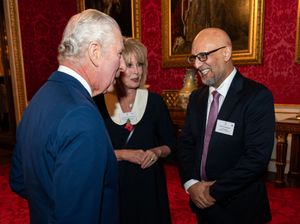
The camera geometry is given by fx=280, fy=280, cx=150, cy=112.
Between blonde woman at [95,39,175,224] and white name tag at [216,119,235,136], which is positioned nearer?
white name tag at [216,119,235,136]

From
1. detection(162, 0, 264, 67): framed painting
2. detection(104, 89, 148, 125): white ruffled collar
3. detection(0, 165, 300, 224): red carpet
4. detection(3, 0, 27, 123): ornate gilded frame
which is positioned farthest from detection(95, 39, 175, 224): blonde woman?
detection(3, 0, 27, 123): ornate gilded frame

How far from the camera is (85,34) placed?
1.04 m

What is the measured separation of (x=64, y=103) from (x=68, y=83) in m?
0.12

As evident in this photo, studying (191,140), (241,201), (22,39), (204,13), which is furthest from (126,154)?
(22,39)

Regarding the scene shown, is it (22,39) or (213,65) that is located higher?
(22,39)

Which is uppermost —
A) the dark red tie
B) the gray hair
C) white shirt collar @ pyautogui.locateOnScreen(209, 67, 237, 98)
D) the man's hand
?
the gray hair

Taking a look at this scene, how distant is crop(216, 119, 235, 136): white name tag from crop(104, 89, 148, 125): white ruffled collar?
53cm

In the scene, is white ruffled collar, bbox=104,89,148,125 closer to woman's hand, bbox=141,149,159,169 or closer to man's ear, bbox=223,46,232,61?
woman's hand, bbox=141,149,159,169

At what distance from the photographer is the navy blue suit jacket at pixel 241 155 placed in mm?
1642

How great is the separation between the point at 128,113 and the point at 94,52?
36.0 inches

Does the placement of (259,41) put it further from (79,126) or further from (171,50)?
(79,126)

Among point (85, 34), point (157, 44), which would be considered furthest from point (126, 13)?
point (85, 34)

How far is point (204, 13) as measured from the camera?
4680mm

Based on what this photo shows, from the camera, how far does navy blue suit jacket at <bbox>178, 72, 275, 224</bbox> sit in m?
1.64
